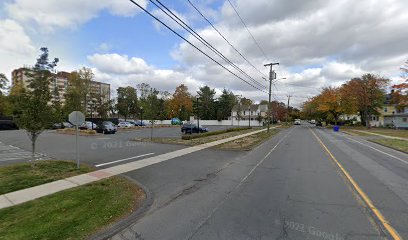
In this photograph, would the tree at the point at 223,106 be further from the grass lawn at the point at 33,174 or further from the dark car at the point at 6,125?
the grass lawn at the point at 33,174

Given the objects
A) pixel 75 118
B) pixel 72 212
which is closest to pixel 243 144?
pixel 75 118

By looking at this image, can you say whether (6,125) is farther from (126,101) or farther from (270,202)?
(126,101)

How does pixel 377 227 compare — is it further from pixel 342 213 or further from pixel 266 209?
pixel 266 209

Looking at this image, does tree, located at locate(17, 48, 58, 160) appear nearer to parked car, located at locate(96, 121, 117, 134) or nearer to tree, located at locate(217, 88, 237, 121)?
parked car, located at locate(96, 121, 117, 134)

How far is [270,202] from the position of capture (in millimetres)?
6742

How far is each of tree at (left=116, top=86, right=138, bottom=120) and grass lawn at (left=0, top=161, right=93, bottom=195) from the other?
271ft

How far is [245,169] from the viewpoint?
37.2 feet

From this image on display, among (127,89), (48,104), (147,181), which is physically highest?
(127,89)

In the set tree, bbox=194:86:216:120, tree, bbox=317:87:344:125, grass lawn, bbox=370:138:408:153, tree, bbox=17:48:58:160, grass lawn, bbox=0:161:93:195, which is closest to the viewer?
grass lawn, bbox=0:161:93:195

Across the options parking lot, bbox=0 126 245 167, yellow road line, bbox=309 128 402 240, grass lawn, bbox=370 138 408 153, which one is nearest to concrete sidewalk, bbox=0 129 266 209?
parking lot, bbox=0 126 245 167

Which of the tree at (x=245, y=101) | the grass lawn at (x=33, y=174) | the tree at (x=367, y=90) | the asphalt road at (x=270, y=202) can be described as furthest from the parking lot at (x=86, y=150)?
the tree at (x=245, y=101)

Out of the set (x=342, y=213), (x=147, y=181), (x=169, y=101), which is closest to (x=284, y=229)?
(x=342, y=213)

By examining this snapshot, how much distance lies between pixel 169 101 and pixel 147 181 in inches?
3162

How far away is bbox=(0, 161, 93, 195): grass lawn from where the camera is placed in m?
8.22
